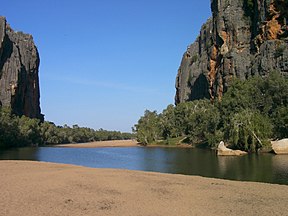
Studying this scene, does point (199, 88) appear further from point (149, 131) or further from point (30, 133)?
point (30, 133)

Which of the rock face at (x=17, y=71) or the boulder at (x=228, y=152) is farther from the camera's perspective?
the rock face at (x=17, y=71)

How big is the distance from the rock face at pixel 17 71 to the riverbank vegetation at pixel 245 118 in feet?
275

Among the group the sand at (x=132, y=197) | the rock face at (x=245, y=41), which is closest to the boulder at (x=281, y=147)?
the sand at (x=132, y=197)

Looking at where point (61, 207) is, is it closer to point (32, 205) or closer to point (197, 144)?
point (32, 205)

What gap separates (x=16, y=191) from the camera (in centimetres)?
1866

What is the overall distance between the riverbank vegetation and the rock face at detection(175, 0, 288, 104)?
34.9ft

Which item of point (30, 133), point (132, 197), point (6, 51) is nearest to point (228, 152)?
point (132, 197)

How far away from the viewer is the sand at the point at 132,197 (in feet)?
48.9

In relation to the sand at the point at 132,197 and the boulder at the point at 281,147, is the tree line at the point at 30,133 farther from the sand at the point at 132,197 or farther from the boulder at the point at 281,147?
the sand at the point at 132,197

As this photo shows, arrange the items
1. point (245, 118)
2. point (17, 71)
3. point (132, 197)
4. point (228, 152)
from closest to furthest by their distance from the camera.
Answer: point (132, 197) < point (228, 152) < point (245, 118) < point (17, 71)

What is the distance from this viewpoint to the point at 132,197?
1791cm

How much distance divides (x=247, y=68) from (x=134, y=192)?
84.0 m

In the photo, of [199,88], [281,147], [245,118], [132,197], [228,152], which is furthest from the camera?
[199,88]

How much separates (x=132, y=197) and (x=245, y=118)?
41.8m
